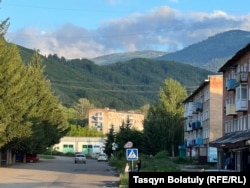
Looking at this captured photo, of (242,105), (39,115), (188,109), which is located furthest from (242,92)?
(188,109)

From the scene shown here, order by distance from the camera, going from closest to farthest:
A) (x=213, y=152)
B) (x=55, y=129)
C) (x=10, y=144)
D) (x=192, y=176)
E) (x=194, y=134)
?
(x=192, y=176), (x=10, y=144), (x=213, y=152), (x=55, y=129), (x=194, y=134)

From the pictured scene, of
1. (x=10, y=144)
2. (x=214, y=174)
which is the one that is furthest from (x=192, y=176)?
(x=10, y=144)

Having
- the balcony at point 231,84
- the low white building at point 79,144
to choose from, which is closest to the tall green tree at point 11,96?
the balcony at point 231,84

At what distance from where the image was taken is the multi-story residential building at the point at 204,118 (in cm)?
8269

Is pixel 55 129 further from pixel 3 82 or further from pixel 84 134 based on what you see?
pixel 84 134

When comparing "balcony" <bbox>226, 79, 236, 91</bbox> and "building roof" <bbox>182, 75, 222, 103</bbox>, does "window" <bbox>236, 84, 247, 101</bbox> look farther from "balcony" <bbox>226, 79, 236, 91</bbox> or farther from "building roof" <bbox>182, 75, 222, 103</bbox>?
"building roof" <bbox>182, 75, 222, 103</bbox>

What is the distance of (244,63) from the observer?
57781mm

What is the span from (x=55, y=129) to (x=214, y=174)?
257 ft

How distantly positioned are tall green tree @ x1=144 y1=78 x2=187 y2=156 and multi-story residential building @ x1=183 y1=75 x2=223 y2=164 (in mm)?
1666

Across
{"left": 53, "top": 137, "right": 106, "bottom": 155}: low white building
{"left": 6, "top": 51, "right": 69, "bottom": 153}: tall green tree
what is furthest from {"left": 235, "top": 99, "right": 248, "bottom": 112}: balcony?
{"left": 53, "top": 137, "right": 106, "bottom": 155}: low white building

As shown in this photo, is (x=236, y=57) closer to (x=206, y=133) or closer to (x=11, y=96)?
(x=11, y=96)

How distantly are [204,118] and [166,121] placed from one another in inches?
433

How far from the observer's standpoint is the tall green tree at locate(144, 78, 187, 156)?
96.8m

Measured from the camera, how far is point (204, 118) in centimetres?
8906
